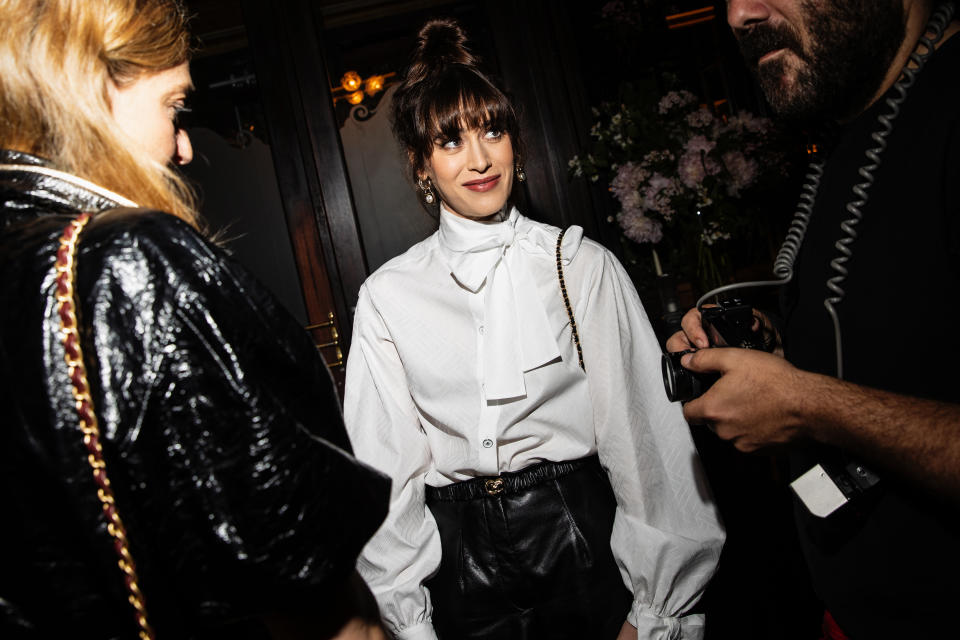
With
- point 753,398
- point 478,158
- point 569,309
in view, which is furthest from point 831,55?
point 478,158

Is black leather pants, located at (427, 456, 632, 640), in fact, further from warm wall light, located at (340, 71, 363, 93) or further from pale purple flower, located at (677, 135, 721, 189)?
warm wall light, located at (340, 71, 363, 93)

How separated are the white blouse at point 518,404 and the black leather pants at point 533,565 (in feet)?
0.15

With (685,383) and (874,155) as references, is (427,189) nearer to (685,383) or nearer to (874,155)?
(685,383)

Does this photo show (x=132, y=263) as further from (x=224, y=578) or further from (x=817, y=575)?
(x=817, y=575)

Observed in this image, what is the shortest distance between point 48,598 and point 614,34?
3.03 metres

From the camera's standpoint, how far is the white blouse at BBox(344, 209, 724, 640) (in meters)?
1.35

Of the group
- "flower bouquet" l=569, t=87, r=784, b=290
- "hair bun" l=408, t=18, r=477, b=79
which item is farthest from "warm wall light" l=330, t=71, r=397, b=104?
"hair bun" l=408, t=18, r=477, b=79

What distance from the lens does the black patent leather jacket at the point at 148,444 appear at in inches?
20.5

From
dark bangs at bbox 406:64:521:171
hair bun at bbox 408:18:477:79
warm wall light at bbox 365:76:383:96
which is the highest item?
warm wall light at bbox 365:76:383:96

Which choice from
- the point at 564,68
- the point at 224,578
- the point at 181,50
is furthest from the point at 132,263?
the point at 564,68

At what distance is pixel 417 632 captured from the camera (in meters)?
1.37

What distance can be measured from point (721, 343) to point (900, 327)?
0.28 meters

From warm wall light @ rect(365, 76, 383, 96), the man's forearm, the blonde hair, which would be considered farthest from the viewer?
warm wall light @ rect(365, 76, 383, 96)

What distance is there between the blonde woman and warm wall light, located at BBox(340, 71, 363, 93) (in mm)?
2475
